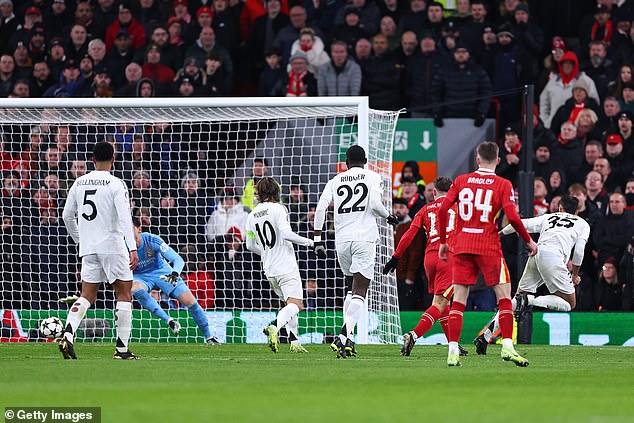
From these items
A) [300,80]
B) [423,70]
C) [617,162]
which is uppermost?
[423,70]

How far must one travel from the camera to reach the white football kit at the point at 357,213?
1402cm

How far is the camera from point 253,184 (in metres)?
19.3

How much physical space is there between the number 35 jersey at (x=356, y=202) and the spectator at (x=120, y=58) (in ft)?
29.6

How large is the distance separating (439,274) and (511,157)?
550 cm

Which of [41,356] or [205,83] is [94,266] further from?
[205,83]

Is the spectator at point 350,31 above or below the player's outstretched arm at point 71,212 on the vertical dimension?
above

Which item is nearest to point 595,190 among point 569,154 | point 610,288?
point 569,154

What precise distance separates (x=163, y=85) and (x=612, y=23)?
7765 mm

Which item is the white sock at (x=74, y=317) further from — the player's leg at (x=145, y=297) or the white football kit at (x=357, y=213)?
the player's leg at (x=145, y=297)

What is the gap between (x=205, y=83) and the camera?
849 inches

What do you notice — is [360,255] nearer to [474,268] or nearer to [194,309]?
[474,268]

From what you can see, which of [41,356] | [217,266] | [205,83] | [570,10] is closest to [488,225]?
[41,356]

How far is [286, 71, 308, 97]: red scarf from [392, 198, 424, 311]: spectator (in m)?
2.88

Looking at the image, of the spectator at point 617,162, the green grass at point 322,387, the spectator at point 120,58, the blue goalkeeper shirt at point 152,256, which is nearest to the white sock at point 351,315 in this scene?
the green grass at point 322,387
